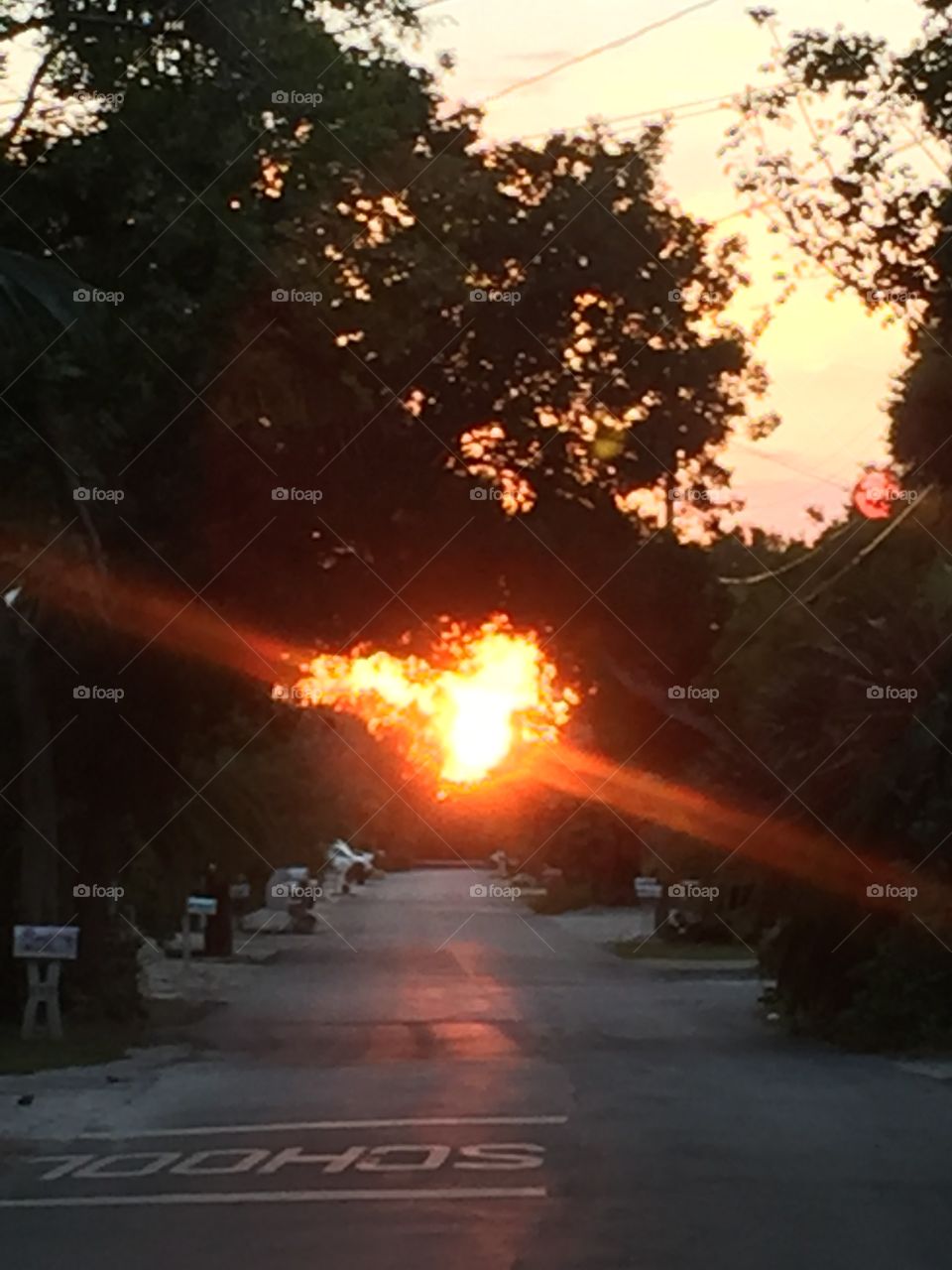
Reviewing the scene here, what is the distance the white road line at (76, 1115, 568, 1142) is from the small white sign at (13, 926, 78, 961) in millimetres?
8223

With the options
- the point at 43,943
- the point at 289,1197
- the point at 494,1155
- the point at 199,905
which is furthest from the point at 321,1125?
the point at 199,905

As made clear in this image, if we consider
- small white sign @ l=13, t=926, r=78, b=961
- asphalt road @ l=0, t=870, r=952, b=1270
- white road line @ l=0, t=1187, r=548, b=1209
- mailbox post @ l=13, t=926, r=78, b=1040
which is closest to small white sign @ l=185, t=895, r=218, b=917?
asphalt road @ l=0, t=870, r=952, b=1270

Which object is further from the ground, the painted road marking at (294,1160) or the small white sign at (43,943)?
the small white sign at (43,943)

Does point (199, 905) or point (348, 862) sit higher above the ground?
point (199, 905)

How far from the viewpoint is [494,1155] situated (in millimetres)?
14148

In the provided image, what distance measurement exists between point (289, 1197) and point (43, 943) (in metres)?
12.6

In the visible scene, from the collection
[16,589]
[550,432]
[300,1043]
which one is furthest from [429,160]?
[300,1043]

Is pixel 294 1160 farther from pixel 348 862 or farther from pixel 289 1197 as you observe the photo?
pixel 348 862

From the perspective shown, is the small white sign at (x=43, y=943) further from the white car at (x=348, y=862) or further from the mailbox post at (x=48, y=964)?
the white car at (x=348, y=862)

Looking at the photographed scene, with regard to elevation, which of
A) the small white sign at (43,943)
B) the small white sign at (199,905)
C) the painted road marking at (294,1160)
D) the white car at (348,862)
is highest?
the small white sign at (43,943)

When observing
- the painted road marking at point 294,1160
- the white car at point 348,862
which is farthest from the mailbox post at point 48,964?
the white car at point 348,862

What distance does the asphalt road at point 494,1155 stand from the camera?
34.9 feet

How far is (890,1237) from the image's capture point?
10758 millimetres

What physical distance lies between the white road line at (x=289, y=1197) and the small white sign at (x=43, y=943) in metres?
11.9
